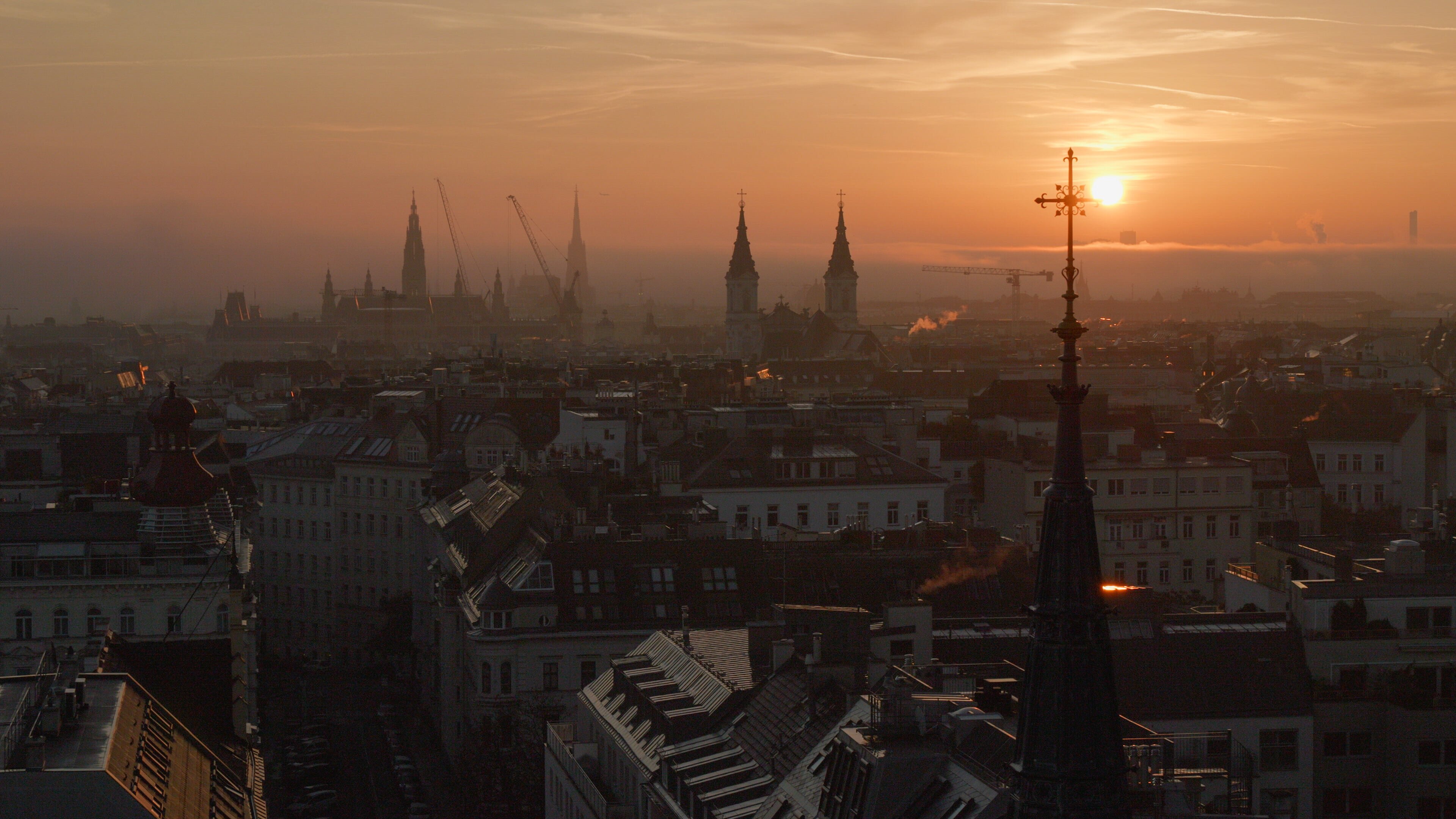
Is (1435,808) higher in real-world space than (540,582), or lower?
lower

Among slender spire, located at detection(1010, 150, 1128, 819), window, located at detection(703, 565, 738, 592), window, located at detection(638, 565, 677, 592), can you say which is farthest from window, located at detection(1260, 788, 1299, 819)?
window, located at detection(638, 565, 677, 592)

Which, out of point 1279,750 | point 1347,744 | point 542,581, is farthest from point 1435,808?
point 542,581

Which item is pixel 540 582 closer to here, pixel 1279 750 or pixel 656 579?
pixel 656 579

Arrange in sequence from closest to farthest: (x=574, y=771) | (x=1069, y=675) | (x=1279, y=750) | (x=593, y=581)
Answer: (x=1069, y=675) < (x=1279, y=750) < (x=574, y=771) < (x=593, y=581)

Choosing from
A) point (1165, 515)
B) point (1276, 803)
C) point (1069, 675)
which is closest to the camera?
point (1069, 675)

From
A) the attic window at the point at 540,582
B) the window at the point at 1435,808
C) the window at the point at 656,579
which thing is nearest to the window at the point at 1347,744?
the window at the point at 1435,808

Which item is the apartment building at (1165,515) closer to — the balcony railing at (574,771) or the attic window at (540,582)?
the attic window at (540,582)
